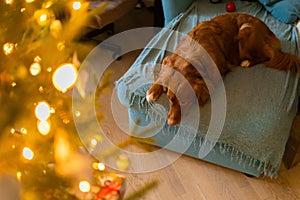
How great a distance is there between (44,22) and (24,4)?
0.10 meters

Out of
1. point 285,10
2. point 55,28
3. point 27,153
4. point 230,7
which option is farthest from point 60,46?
point 285,10

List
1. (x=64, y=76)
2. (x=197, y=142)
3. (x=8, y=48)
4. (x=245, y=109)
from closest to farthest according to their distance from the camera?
(x=8, y=48) → (x=64, y=76) → (x=245, y=109) → (x=197, y=142)

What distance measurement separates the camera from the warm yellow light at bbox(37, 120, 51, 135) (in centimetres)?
87

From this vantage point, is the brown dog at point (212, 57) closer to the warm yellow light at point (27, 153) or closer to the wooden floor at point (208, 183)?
the wooden floor at point (208, 183)

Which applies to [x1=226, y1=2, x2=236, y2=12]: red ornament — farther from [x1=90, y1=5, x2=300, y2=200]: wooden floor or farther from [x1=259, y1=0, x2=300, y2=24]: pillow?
[x1=90, y1=5, x2=300, y2=200]: wooden floor

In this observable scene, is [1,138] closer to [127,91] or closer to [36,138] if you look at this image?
[36,138]

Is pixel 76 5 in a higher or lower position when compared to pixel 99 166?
higher

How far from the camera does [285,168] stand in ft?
6.16

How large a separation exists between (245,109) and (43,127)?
102 cm

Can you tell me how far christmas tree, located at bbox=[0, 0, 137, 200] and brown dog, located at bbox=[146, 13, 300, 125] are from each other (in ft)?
2.36

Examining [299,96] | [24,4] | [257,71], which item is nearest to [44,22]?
[24,4]

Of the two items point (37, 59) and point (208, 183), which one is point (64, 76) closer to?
point (37, 59)

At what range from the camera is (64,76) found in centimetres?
88

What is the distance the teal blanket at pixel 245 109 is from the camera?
1599 mm
